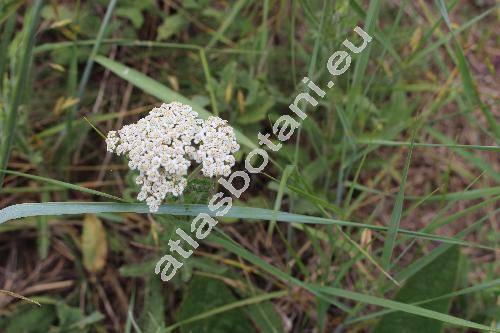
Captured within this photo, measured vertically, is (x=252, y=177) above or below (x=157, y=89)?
below

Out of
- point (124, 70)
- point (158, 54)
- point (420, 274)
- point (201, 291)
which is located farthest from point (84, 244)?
point (420, 274)

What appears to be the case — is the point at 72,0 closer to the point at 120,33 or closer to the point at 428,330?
the point at 120,33

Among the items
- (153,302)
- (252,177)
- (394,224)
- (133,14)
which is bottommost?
(394,224)

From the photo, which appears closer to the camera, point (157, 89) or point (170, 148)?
point (170, 148)

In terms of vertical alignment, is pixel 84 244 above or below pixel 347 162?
above

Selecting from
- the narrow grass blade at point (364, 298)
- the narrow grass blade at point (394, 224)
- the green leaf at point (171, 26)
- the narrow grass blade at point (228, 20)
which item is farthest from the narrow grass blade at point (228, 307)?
the green leaf at point (171, 26)

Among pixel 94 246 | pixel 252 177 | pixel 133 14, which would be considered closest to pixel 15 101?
pixel 94 246

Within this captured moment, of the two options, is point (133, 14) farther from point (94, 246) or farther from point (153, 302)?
point (153, 302)
